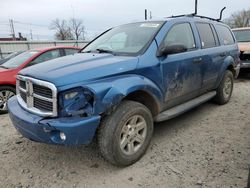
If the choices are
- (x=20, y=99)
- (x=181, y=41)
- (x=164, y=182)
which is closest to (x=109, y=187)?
(x=164, y=182)

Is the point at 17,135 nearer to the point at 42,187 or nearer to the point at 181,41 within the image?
the point at 42,187

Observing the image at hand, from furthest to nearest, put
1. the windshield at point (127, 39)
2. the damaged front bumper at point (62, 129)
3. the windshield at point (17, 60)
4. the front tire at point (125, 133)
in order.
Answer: the windshield at point (17, 60) → the windshield at point (127, 39) → the front tire at point (125, 133) → the damaged front bumper at point (62, 129)

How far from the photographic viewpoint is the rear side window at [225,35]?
209 inches

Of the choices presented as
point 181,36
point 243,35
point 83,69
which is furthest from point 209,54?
point 243,35

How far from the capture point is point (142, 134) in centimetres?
331

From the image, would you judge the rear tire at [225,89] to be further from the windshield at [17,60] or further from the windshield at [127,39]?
the windshield at [17,60]

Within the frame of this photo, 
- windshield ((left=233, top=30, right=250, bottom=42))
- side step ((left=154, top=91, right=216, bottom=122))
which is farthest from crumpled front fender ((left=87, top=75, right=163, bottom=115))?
windshield ((left=233, top=30, right=250, bottom=42))

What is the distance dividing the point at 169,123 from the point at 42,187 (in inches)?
101

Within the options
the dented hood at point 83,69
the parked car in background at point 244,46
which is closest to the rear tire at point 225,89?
the dented hood at point 83,69

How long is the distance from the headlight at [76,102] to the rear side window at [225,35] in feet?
12.4

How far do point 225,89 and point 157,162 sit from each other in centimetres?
314

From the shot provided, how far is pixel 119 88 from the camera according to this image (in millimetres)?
2832

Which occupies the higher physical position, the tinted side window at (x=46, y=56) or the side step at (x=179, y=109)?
the tinted side window at (x=46, y=56)

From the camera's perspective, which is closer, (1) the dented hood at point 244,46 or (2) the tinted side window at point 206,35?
(2) the tinted side window at point 206,35
